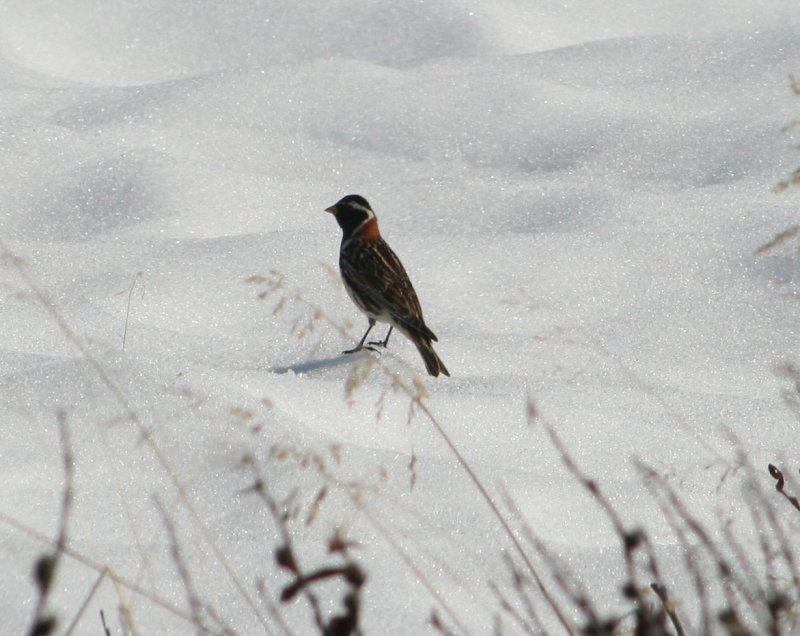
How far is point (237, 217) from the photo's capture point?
23.7ft

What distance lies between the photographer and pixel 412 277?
6.22m

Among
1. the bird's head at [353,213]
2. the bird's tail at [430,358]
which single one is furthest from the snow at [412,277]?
the bird's head at [353,213]

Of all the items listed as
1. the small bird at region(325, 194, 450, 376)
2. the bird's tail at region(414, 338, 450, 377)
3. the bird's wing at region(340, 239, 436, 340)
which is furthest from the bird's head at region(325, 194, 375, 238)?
the bird's tail at region(414, 338, 450, 377)

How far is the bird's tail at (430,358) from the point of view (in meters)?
4.90

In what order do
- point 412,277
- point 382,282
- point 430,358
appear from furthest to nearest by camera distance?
point 412,277 → point 382,282 → point 430,358

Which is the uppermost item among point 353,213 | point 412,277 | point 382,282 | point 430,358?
point 353,213

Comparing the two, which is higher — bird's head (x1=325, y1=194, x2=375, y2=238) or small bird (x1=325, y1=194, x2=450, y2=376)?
bird's head (x1=325, y1=194, x2=375, y2=238)

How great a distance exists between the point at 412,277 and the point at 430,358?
1.27 m

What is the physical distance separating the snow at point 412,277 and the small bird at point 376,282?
0.13 m

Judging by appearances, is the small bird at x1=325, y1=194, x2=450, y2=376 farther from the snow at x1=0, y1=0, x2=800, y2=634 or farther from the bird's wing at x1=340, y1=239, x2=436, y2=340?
the snow at x1=0, y1=0, x2=800, y2=634

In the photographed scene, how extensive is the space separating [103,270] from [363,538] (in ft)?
11.7

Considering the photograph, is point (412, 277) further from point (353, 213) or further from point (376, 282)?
point (376, 282)

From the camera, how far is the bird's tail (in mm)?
4899

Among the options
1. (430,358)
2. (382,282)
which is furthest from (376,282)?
(430,358)
